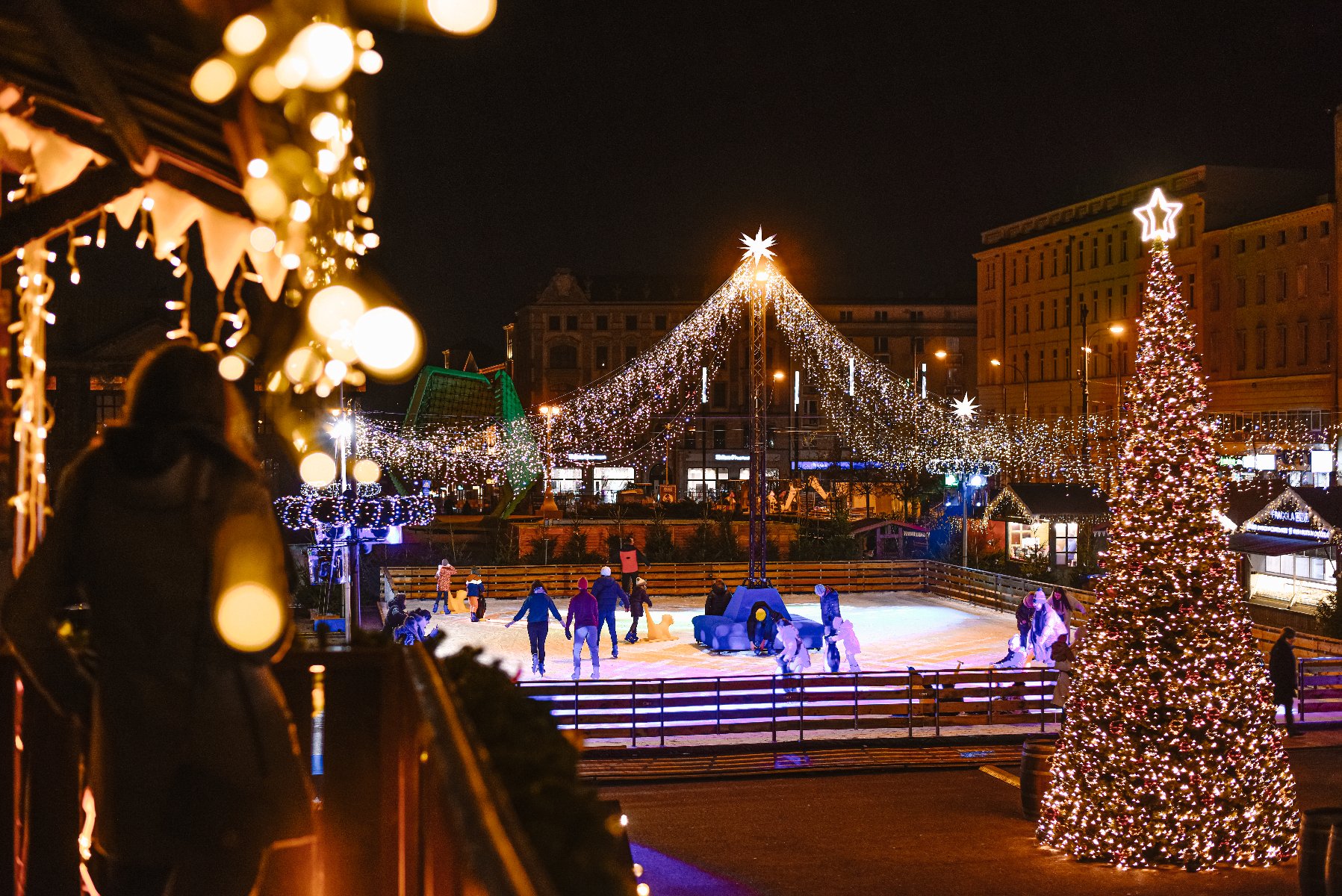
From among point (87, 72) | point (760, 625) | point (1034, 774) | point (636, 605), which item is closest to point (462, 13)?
point (87, 72)

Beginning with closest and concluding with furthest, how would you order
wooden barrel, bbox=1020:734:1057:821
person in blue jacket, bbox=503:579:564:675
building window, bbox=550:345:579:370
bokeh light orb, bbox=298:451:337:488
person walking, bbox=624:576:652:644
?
bokeh light orb, bbox=298:451:337:488, wooden barrel, bbox=1020:734:1057:821, person in blue jacket, bbox=503:579:564:675, person walking, bbox=624:576:652:644, building window, bbox=550:345:579:370

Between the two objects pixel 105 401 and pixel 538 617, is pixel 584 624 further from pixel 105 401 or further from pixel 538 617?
pixel 105 401

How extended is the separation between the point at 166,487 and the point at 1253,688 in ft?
32.5

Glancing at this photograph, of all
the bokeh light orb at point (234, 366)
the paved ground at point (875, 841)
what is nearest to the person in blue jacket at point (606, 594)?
the paved ground at point (875, 841)

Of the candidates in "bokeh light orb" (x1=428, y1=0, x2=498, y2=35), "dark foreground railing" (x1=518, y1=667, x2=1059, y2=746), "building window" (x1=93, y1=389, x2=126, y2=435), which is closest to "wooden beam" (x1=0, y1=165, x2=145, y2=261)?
"bokeh light orb" (x1=428, y1=0, x2=498, y2=35)

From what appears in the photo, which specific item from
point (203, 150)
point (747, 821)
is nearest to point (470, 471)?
point (747, 821)

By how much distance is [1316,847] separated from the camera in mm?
Answer: 9398

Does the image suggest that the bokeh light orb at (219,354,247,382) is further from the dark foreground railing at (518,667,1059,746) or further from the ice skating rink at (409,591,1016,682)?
the ice skating rink at (409,591,1016,682)

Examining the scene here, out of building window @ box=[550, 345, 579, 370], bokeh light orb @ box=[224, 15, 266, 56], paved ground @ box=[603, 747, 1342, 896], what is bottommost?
paved ground @ box=[603, 747, 1342, 896]

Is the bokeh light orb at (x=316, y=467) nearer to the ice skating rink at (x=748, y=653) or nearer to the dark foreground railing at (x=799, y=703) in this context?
the dark foreground railing at (x=799, y=703)

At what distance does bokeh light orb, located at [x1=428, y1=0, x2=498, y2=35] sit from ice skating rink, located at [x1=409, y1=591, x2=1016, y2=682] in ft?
49.0

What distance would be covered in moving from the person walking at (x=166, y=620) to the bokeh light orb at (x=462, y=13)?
1874 mm

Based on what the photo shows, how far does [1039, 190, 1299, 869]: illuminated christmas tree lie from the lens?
1045 centimetres

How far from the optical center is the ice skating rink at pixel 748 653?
2109cm
